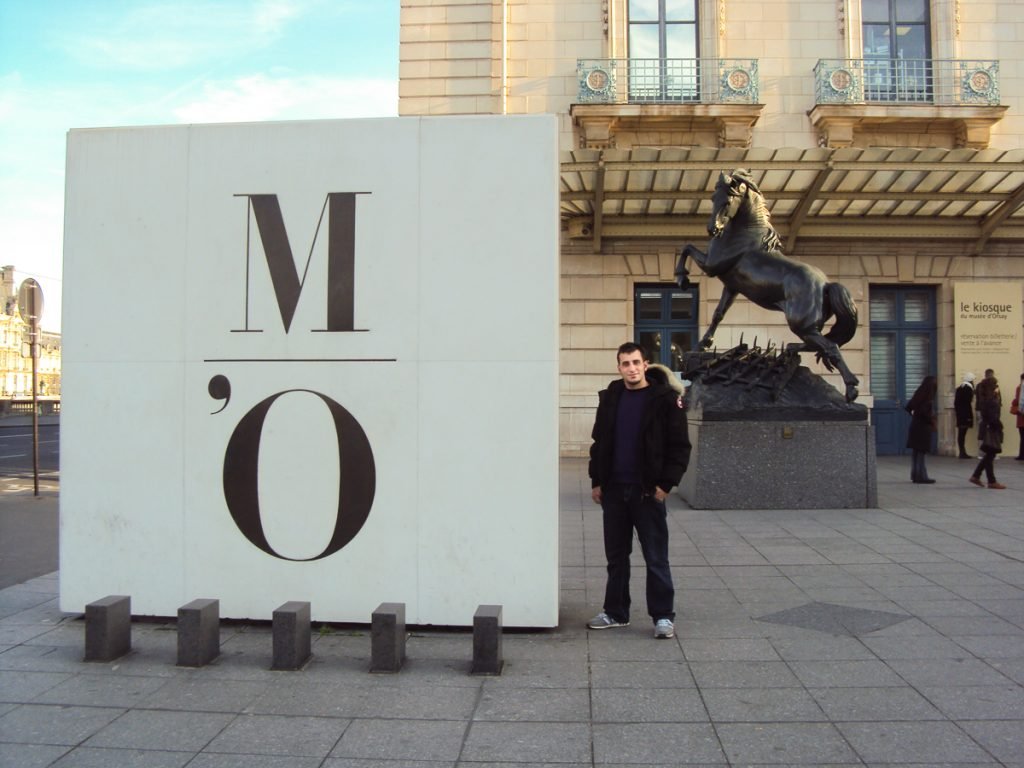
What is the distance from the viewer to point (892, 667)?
475 cm

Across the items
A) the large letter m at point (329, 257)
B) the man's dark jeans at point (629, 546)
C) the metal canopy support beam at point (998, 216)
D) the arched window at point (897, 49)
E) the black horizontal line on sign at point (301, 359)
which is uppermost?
the arched window at point (897, 49)

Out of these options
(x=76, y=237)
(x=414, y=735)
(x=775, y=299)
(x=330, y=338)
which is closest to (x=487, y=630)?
(x=414, y=735)

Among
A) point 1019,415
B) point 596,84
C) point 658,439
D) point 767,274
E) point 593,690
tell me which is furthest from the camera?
point 596,84

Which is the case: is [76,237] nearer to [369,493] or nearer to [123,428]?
[123,428]

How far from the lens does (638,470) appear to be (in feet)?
18.1

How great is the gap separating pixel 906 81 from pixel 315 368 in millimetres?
19796

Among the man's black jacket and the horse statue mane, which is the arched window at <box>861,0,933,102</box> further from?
the man's black jacket

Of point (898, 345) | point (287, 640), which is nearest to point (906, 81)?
point (898, 345)

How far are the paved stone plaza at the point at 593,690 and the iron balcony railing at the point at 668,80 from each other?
51.6ft

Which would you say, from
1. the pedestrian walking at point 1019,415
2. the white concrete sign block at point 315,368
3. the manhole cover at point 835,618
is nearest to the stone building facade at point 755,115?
the pedestrian walking at point 1019,415

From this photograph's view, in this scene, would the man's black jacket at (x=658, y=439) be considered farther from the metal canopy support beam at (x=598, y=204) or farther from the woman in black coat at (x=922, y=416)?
the metal canopy support beam at (x=598, y=204)

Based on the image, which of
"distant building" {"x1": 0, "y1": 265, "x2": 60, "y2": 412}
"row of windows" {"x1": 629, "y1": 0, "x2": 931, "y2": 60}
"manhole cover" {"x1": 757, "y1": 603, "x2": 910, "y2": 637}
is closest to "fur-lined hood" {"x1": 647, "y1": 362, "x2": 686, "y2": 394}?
"manhole cover" {"x1": 757, "y1": 603, "x2": 910, "y2": 637}

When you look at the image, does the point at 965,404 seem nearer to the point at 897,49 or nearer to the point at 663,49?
the point at 897,49

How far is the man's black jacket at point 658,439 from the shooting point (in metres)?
5.43
